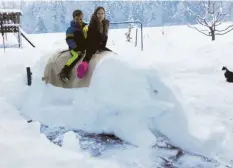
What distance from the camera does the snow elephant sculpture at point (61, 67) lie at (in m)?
6.85

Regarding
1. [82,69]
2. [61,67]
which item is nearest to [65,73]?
[61,67]

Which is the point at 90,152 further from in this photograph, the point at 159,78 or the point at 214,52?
the point at 214,52

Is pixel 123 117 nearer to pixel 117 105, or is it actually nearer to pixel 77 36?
pixel 117 105

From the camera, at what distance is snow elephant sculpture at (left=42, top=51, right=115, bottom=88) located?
6.85 m

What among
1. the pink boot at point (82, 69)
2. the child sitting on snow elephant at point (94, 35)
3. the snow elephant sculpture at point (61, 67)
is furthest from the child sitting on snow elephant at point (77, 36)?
the pink boot at point (82, 69)

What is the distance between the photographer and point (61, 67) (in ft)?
24.5

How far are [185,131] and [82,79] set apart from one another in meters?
2.20

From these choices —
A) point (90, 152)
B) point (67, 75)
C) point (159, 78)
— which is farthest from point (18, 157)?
point (67, 75)

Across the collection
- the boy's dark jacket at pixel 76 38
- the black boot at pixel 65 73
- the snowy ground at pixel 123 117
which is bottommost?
the snowy ground at pixel 123 117

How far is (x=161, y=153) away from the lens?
17.0 ft

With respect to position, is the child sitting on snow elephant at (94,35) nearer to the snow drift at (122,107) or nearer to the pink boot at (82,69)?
the pink boot at (82,69)

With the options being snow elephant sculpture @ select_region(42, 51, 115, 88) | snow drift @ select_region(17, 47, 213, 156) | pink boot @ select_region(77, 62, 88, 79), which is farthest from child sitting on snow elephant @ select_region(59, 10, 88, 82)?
snow drift @ select_region(17, 47, 213, 156)

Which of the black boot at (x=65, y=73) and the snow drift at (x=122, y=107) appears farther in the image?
the black boot at (x=65, y=73)

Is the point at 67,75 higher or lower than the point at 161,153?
higher
